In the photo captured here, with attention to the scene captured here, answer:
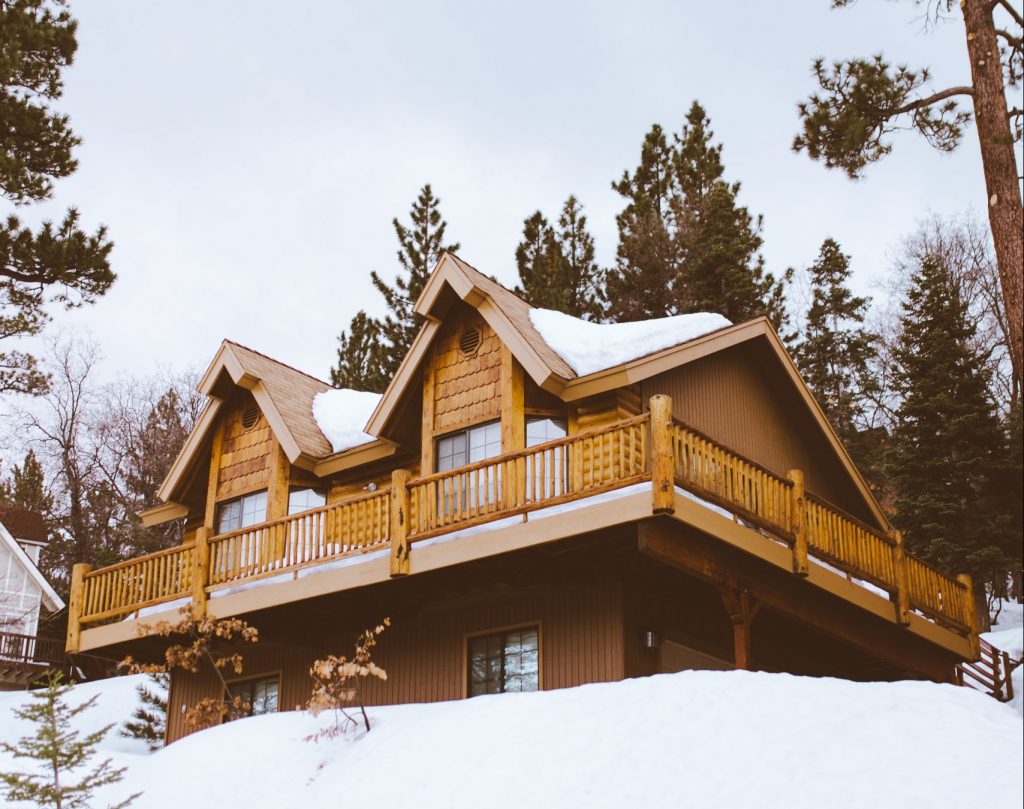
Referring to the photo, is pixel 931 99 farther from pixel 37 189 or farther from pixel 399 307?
pixel 399 307

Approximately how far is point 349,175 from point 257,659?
77.5m

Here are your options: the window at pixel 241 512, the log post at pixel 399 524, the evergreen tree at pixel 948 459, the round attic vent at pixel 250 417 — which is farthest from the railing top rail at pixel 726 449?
the evergreen tree at pixel 948 459

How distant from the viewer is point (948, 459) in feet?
93.1

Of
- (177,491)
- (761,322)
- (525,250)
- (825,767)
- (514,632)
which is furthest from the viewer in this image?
(525,250)

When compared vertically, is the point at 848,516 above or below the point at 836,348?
below

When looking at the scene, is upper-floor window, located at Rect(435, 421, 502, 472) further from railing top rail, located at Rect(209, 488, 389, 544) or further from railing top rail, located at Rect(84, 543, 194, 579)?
railing top rail, located at Rect(84, 543, 194, 579)

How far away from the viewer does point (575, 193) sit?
130 ft

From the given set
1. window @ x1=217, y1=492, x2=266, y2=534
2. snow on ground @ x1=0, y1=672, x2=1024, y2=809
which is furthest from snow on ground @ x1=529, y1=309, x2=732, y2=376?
window @ x1=217, y1=492, x2=266, y2=534

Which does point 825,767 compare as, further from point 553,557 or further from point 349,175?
point 349,175

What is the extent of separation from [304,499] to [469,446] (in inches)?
171

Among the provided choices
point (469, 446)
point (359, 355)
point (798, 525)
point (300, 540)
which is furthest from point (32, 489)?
point (798, 525)

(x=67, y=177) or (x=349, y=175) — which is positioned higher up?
(x=349, y=175)

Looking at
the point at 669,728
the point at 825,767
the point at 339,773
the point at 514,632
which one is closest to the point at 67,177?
the point at 514,632

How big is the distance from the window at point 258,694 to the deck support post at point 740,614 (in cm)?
885
